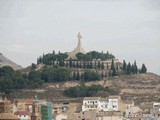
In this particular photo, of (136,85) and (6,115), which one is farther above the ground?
(136,85)

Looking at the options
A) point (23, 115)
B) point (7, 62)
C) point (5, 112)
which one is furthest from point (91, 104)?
point (5, 112)

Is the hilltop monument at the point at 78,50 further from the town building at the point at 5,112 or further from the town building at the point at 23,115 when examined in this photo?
the town building at the point at 5,112

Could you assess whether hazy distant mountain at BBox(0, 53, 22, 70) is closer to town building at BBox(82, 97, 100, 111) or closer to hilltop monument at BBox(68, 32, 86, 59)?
hilltop monument at BBox(68, 32, 86, 59)

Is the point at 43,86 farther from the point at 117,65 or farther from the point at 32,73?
the point at 117,65

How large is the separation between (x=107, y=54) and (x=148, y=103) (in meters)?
24.1

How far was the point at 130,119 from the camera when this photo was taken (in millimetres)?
87500

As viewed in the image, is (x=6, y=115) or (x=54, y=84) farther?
(x=54, y=84)

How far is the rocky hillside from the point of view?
111 m

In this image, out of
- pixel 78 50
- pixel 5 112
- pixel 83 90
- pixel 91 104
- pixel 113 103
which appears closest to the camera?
pixel 5 112

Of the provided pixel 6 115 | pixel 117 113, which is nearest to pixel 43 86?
pixel 117 113

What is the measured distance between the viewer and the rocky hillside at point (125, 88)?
111250 mm

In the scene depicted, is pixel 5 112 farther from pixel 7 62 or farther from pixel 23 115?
pixel 7 62

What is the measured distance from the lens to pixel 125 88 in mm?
116188

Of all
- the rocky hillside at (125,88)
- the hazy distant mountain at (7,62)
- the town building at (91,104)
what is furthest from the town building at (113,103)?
the hazy distant mountain at (7,62)
